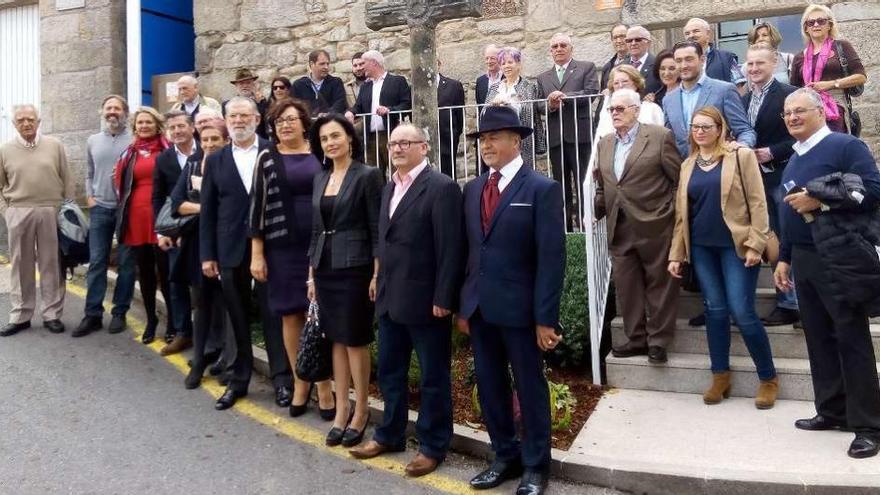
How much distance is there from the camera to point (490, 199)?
402 cm

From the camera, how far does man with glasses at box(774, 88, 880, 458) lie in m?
4.12

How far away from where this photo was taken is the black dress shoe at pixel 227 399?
17.0 ft

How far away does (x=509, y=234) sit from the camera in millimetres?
3873

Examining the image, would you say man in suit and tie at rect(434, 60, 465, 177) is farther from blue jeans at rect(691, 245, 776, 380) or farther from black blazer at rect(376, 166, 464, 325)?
black blazer at rect(376, 166, 464, 325)

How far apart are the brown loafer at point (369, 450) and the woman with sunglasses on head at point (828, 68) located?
3825 millimetres

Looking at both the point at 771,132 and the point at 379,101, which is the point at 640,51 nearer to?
the point at 771,132

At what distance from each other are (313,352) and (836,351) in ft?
9.64

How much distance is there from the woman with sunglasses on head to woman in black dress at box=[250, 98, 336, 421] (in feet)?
12.0

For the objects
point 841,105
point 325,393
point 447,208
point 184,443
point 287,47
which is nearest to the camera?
point 447,208

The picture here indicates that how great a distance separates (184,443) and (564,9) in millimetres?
6522

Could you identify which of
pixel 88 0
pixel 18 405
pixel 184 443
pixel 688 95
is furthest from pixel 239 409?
pixel 88 0

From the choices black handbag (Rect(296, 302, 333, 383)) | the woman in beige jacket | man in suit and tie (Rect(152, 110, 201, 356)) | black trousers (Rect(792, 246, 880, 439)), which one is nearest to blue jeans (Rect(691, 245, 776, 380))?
the woman in beige jacket

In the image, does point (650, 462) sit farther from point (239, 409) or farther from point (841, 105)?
point (841, 105)

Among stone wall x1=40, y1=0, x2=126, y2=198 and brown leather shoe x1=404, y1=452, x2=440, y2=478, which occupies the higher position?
stone wall x1=40, y1=0, x2=126, y2=198
